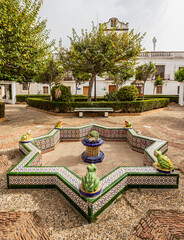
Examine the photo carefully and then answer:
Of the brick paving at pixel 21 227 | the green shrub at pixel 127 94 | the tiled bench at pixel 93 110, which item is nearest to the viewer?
the brick paving at pixel 21 227

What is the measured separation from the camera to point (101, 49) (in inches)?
568

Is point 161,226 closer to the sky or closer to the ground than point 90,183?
closer to the ground

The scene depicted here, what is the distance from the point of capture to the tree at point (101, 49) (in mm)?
14070

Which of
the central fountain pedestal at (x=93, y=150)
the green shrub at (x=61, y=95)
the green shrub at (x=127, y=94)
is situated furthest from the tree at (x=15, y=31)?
the green shrub at (x=127, y=94)

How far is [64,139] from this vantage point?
24.6 feet

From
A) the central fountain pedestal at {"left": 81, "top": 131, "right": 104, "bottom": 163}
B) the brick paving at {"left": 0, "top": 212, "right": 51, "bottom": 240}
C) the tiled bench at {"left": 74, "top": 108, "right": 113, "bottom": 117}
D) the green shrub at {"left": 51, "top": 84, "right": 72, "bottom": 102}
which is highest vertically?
the green shrub at {"left": 51, "top": 84, "right": 72, "bottom": 102}

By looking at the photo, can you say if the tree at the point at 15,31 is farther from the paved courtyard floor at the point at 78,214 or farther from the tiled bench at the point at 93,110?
the paved courtyard floor at the point at 78,214

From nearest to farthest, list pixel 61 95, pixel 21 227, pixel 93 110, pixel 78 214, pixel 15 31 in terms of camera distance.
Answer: pixel 21 227
pixel 78 214
pixel 15 31
pixel 93 110
pixel 61 95

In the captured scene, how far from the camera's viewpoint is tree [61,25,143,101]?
14070 mm

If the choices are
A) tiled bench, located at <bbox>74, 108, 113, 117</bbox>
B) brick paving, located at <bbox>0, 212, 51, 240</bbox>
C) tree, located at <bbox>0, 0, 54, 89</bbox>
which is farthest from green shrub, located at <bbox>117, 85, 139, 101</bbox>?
brick paving, located at <bbox>0, 212, 51, 240</bbox>

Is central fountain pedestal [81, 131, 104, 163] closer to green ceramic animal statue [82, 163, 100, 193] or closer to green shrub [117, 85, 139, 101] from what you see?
green ceramic animal statue [82, 163, 100, 193]

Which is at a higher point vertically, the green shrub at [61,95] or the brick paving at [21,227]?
the green shrub at [61,95]

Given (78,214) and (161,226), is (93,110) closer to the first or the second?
(78,214)

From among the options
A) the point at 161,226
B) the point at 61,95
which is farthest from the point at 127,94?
the point at 161,226
